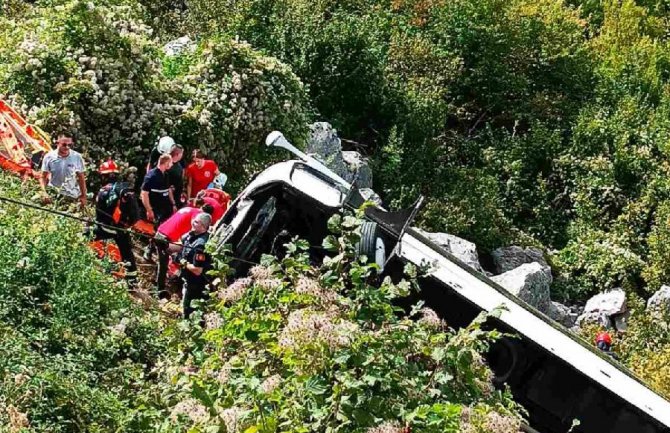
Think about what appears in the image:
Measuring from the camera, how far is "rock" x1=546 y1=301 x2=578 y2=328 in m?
18.4

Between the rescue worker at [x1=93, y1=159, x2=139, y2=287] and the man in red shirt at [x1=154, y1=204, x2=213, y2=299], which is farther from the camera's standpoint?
the rescue worker at [x1=93, y1=159, x2=139, y2=287]

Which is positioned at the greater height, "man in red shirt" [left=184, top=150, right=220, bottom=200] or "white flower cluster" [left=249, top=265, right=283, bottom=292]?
"white flower cluster" [left=249, top=265, right=283, bottom=292]

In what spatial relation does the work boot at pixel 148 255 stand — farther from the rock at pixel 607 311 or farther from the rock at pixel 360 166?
the rock at pixel 607 311

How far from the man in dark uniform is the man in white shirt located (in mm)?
1997

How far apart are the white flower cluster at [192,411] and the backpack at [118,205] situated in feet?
15.8

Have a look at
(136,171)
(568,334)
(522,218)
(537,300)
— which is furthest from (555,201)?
(568,334)

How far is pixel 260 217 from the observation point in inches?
336

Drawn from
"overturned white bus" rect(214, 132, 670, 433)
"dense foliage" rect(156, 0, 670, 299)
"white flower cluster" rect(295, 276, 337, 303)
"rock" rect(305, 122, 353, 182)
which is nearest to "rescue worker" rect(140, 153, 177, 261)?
"overturned white bus" rect(214, 132, 670, 433)

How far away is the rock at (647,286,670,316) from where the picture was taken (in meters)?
18.1

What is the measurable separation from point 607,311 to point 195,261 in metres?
13.1

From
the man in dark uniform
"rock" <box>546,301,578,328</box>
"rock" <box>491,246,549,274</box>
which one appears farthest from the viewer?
"rock" <box>491,246,549,274</box>

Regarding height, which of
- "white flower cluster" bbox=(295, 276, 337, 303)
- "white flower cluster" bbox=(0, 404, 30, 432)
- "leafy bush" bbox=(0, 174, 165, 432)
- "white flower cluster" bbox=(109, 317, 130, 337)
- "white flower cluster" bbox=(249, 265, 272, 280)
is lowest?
"white flower cluster" bbox=(109, 317, 130, 337)

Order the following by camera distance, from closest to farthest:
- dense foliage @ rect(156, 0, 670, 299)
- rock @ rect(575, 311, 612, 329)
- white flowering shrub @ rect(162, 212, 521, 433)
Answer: white flowering shrub @ rect(162, 212, 521, 433)
rock @ rect(575, 311, 612, 329)
dense foliage @ rect(156, 0, 670, 299)

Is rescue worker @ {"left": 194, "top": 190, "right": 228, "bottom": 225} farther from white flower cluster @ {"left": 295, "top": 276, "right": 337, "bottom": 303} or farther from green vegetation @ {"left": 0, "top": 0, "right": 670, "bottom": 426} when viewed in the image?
white flower cluster @ {"left": 295, "top": 276, "right": 337, "bottom": 303}
